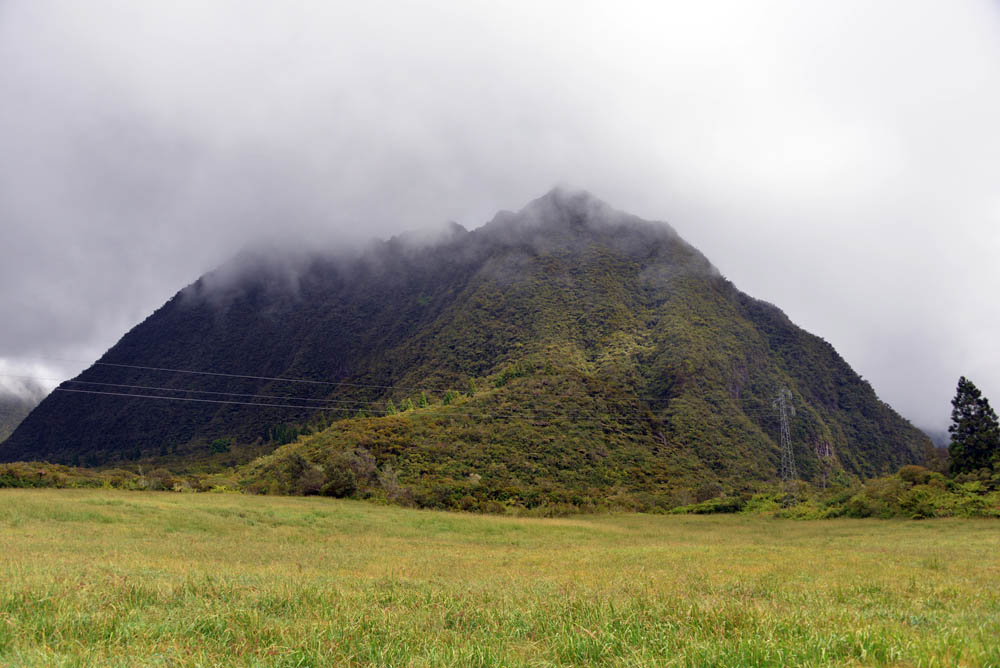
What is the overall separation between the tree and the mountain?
24452mm

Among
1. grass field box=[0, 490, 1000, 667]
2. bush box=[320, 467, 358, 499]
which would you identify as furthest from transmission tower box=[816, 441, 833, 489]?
grass field box=[0, 490, 1000, 667]

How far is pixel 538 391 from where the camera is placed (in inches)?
3514

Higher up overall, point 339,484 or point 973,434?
point 973,434

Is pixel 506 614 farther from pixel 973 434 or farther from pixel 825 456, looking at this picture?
pixel 825 456

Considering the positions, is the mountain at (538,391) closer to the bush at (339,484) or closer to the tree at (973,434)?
the bush at (339,484)

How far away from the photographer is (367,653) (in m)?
5.32

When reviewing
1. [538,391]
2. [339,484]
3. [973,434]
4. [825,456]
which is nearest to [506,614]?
[339,484]

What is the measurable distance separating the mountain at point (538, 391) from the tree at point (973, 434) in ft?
80.2

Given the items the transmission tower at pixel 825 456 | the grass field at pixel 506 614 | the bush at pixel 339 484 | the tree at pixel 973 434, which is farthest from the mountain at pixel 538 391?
the grass field at pixel 506 614

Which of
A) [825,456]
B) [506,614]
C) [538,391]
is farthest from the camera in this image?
[825,456]

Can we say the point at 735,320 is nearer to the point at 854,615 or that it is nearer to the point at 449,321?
the point at 449,321

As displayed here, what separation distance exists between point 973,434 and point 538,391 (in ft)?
175

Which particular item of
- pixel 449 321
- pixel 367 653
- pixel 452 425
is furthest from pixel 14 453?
pixel 367 653

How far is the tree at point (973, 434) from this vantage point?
50.4 m
